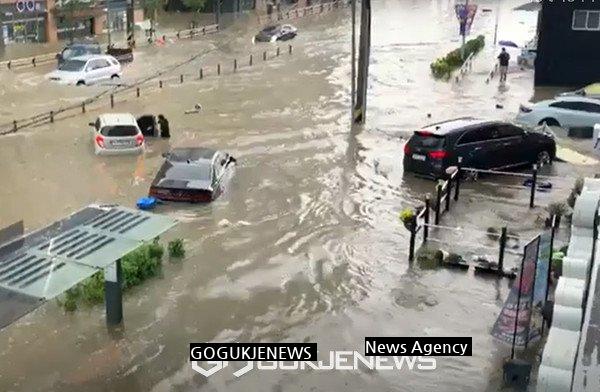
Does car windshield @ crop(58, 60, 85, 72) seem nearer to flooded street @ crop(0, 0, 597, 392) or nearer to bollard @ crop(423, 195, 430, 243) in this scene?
flooded street @ crop(0, 0, 597, 392)

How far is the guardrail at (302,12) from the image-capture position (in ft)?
240

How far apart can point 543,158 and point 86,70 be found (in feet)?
73.0

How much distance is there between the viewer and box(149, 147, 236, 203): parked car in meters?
19.8

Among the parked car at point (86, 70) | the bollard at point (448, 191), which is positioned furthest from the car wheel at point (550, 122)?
the parked car at point (86, 70)

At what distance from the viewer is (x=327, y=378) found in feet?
39.6

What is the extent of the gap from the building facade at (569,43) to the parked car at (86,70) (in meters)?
20.0

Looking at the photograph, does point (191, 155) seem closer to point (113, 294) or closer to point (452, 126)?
point (452, 126)

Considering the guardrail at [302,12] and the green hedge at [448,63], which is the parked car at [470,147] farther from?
the guardrail at [302,12]

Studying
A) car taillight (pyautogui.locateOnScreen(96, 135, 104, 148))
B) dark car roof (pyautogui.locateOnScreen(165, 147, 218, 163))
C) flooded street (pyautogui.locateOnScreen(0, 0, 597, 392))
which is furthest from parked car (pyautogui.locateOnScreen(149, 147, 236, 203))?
car taillight (pyautogui.locateOnScreen(96, 135, 104, 148))

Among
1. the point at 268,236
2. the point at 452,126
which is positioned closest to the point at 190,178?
the point at 268,236

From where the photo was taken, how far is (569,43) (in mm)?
37094

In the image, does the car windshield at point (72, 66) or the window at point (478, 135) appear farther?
the car windshield at point (72, 66)

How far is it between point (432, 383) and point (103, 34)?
1979 inches

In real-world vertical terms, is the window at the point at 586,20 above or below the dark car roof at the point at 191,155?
above
